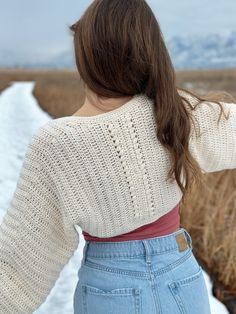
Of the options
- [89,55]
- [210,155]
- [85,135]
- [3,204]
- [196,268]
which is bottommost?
[3,204]

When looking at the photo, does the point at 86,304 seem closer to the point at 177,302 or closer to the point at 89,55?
the point at 177,302

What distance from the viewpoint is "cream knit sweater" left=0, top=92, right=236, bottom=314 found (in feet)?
3.55

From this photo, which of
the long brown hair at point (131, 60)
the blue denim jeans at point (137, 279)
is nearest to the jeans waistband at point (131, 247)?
the blue denim jeans at point (137, 279)

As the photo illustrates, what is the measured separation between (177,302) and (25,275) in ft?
1.27

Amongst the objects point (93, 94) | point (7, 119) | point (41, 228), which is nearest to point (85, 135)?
point (93, 94)

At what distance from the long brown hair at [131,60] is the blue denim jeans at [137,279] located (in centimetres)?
21

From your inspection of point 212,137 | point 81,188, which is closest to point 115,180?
point 81,188

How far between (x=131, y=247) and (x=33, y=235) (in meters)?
0.24

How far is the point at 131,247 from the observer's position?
3.81 ft

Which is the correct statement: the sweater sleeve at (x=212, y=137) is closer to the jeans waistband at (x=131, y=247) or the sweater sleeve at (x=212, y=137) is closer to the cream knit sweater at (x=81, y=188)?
the cream knit sweater at (x=81, y=188)

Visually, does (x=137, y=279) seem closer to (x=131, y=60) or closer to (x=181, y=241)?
(x=181, y=241)

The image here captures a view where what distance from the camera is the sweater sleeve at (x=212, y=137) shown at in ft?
4.10

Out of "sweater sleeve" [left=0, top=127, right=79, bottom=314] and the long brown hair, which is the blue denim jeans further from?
the long brown hair

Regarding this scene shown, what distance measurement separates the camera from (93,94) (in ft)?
3.71
